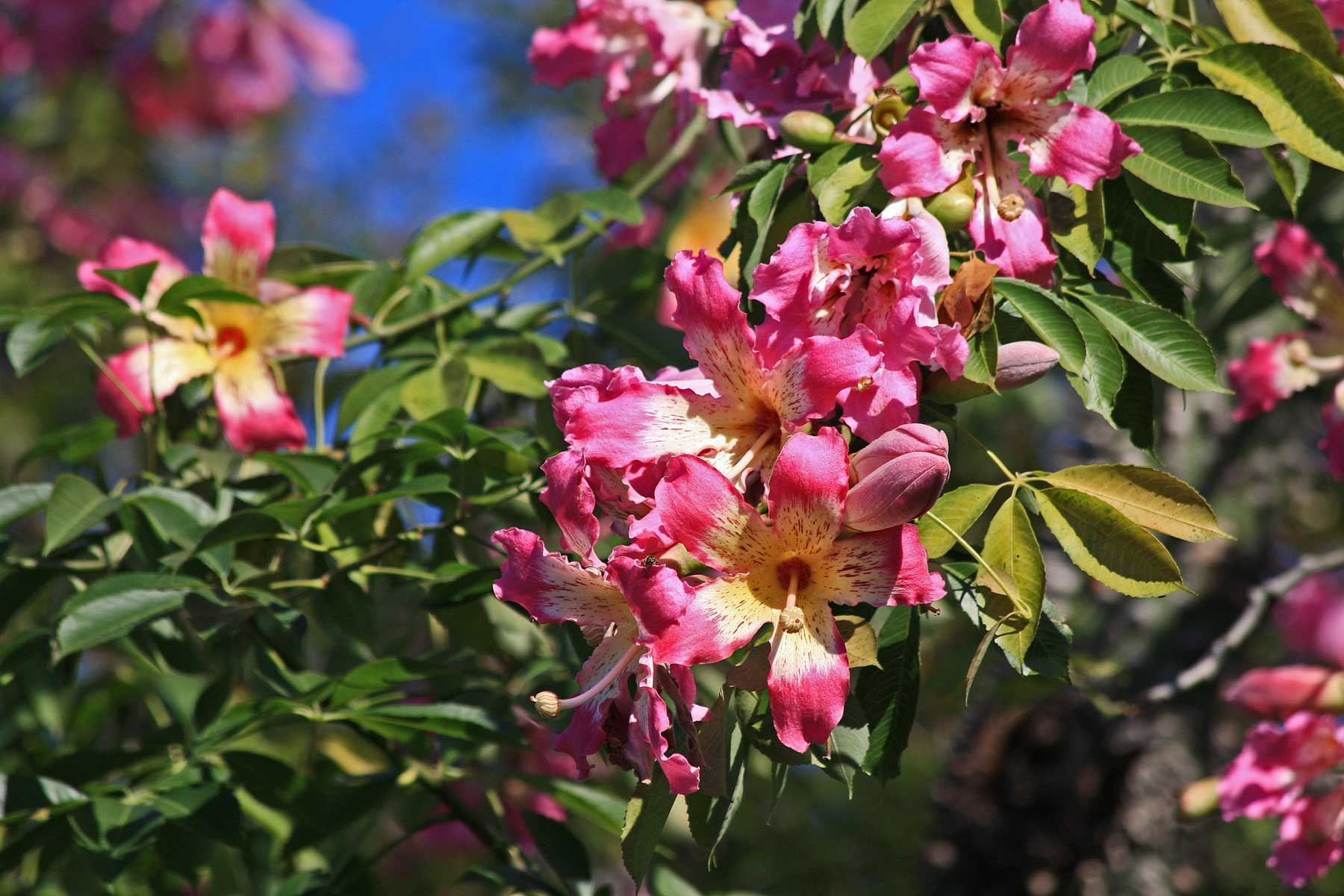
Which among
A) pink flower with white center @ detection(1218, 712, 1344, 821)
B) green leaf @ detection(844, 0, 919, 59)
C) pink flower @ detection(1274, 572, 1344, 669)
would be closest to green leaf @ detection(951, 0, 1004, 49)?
green leaf @ detection(844, 0, 919, 59)

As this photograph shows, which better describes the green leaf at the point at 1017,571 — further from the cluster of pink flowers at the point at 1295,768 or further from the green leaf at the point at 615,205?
the cluster of pink flowers at the point at 1295,768

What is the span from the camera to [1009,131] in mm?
856

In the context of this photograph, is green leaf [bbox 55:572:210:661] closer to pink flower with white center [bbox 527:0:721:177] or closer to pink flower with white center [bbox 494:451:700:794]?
pink flower with white center [bbox 494:451:700:794]

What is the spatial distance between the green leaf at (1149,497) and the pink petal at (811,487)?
193 millimetres

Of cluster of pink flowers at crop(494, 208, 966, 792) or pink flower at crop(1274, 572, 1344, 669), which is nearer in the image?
cluster of pink flowers at crop(494, 208, 966, 792)

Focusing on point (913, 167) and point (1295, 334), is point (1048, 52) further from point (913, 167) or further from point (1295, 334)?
point (1295, 334)

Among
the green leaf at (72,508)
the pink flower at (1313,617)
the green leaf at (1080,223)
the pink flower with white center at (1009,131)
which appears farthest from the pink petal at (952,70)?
the pink flower at (1313,617)

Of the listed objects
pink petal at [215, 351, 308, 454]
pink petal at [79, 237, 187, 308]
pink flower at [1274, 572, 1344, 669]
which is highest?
pink petal at [79, 237, 187, 308]

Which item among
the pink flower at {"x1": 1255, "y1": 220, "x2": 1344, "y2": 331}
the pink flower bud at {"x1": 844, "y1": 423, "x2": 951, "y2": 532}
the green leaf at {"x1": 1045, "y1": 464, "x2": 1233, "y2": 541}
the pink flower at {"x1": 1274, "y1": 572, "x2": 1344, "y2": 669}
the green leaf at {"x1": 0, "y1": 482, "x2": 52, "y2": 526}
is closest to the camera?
the pink flower bud at {"x1": 844, "y1": 423, "x2": 951, "y2": 532}

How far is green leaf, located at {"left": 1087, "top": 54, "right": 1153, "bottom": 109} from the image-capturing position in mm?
890

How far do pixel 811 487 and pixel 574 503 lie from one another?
0.46 ft

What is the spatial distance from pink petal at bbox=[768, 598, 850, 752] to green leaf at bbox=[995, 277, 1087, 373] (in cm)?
25

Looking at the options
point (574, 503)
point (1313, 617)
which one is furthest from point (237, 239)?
point (1313, 617)

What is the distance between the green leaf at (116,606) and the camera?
3.27 feet
